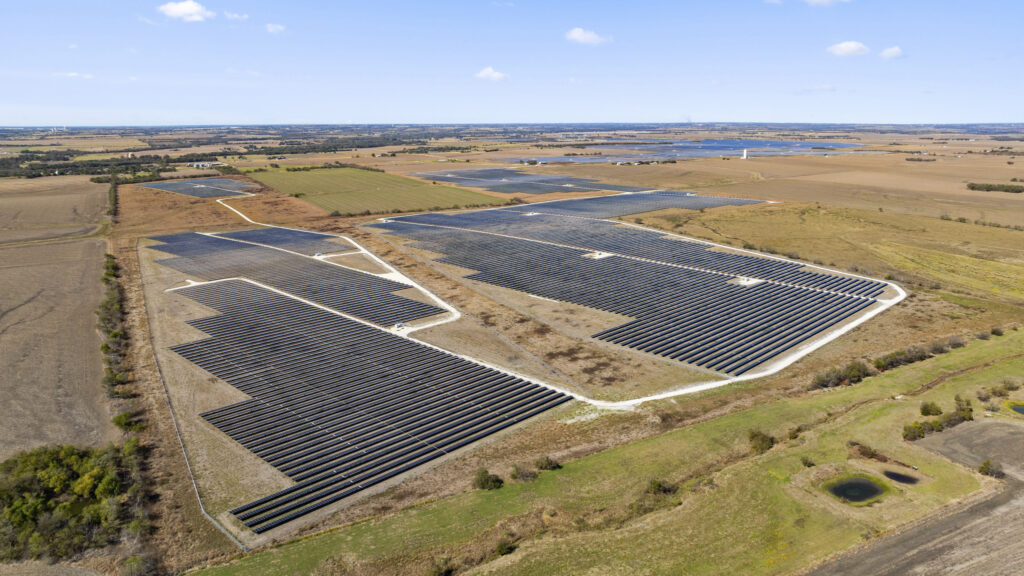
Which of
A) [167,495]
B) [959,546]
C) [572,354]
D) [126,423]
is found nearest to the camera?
[959,546]

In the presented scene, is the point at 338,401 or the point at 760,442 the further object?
the point at 338,401

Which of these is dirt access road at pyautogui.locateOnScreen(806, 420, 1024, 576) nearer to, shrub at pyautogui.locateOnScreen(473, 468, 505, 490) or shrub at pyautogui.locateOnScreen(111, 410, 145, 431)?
shrub at pyautogui.locateOnScreen(473, 468, 505, 490)

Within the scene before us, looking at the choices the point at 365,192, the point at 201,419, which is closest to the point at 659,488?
the point at 201,419

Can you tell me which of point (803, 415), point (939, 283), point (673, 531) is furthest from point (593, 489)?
point (939, 283)

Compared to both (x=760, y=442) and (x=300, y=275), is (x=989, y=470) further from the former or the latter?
(x=300, y=275)

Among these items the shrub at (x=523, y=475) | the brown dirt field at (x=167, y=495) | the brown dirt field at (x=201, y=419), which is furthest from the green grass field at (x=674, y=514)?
the brown dirt field at (x=201, y=419)

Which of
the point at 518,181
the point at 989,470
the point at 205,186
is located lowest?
the point at 989,470

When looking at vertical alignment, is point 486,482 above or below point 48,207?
below
